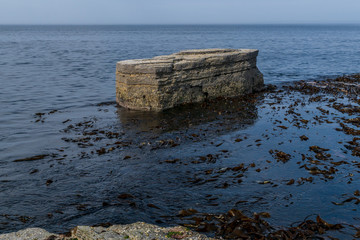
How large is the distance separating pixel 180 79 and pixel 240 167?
5.35 metres

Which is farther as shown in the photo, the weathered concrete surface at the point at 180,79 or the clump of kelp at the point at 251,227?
the weathered concrete surface at the point at 180,79

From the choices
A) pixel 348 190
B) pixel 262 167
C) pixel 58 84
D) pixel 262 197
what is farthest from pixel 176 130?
pixel 58 84

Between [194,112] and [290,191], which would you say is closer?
[290,191]

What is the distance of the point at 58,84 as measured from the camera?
18.0 meters

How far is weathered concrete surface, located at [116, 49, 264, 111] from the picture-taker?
11.2 meters

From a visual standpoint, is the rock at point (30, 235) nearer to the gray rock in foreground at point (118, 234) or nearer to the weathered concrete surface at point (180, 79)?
the gray rock in foreground at point (118, 234)

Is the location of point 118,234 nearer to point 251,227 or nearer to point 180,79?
point 251,227

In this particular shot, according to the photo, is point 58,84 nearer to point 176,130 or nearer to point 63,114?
point 63,114

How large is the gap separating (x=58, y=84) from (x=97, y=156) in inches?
451

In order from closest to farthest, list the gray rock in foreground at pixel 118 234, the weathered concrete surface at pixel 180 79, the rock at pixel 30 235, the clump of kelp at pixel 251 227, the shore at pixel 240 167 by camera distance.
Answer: the gray rock in foreground at pixel 118 234, the rock at pixel 30 235, the clump of kelp at pixel 251 227, the shore at pixel 240 167, the weathered concrete surface at pixel 180 79

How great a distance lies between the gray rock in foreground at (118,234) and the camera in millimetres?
4070

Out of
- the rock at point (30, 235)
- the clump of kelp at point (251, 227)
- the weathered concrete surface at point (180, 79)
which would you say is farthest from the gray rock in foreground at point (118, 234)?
the weathered concrete surface at point (180, 79)

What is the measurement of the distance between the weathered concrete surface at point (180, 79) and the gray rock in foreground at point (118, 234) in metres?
7.14

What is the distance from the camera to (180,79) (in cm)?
1161
